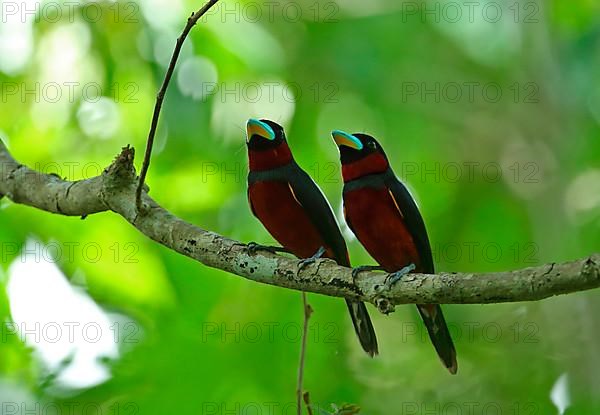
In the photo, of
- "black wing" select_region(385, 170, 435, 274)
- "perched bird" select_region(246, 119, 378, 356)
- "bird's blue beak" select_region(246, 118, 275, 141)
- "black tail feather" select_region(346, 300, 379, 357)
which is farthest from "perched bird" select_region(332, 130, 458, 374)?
"bird's blue beak" select_region(246, 118, 275, 141)

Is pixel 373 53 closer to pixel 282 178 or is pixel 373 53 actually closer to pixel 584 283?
pixel 282 178

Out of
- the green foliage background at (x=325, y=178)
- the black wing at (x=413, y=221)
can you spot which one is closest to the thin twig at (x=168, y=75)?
the black wing at (x=413, y=221)

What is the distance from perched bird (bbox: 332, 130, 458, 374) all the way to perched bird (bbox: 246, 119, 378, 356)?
128 mm

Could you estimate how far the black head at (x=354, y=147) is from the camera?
4375 mm

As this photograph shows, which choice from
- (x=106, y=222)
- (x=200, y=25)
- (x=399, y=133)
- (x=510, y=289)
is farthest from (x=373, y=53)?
(x=510, y=289)

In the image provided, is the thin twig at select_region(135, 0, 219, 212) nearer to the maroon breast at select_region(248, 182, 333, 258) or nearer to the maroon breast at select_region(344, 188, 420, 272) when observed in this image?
the maroon breast at select_region(248, 182, 333, 258)

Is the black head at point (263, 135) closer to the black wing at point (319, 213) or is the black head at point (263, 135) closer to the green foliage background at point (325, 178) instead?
the black wing at point (319, 213)

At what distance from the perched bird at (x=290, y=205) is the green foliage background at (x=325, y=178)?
1.20 meters

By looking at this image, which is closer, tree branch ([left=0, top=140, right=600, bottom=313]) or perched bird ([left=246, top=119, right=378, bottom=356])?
tree branch ([left=0, top=140, right=600, bottom=313])

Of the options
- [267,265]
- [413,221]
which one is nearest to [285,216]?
[413,221]

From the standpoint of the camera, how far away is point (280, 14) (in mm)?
7109

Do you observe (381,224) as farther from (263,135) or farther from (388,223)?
(263,135)

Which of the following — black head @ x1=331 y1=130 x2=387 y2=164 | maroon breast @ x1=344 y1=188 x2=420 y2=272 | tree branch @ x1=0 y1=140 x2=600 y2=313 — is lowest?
tree branch @ x1=0 y1=140 x2=600 y2=313

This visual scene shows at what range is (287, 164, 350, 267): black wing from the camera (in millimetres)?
4289
